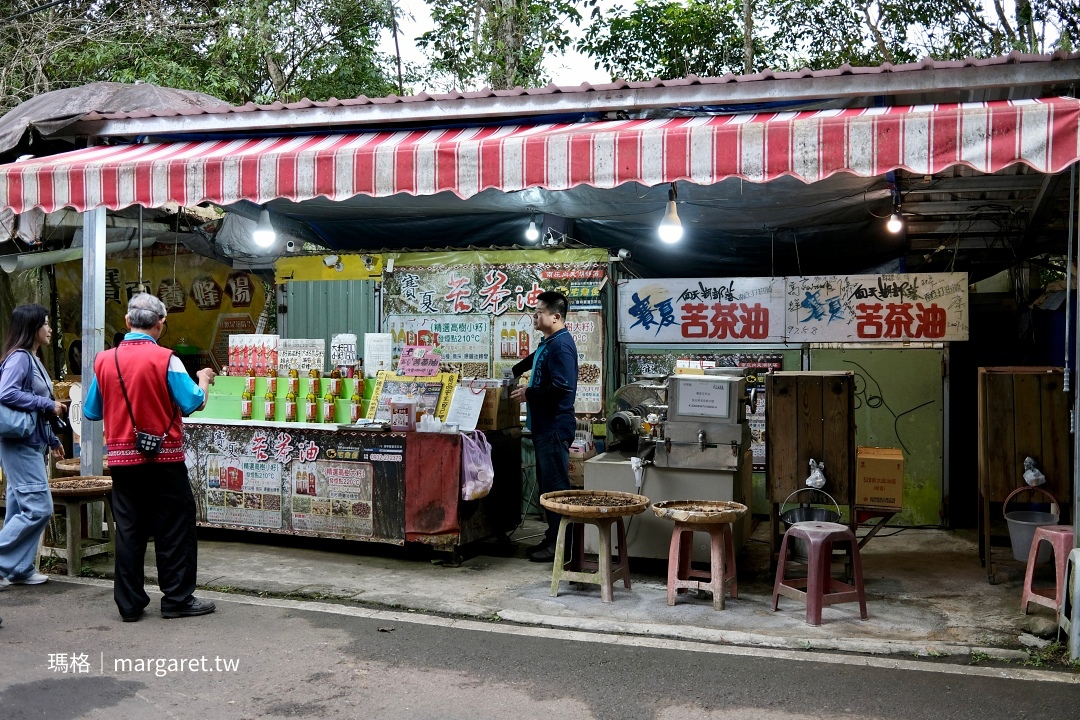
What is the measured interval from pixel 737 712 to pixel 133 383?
13.0 ft

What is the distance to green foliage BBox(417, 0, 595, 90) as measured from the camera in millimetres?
15250

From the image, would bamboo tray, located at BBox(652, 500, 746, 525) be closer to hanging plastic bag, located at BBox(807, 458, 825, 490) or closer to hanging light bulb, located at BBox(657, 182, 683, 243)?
hanging plastic bag, located at BBox(807, 458, 825, 490)

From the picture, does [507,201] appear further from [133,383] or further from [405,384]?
[133,383]

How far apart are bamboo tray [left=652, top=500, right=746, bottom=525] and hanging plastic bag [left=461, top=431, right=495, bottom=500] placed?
1.47m

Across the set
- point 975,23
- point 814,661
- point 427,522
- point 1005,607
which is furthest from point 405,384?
point 975,23

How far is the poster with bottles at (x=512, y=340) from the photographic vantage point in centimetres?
926

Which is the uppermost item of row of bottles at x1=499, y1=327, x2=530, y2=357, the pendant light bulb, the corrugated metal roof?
the corrugated metal roof

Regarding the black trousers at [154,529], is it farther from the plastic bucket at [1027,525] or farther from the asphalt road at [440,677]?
the plastic bucket at [1027,525]

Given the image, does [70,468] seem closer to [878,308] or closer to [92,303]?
[92,303]

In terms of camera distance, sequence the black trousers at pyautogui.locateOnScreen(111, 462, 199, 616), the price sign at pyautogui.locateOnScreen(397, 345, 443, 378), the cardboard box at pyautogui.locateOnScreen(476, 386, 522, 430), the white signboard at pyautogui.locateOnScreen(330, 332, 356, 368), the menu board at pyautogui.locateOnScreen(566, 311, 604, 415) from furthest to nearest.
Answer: the menu board at pyautogui.locateOnScreen(566, 311, 604, 415)
the white signboard at pyautogui.locateOnScreen(330, 332, 356, 368)
the price sign at pyautogui.locateOnScreen(397, 345, 443, 378)
the cardboard box at pyautogui.locateOnScreen(476, 386, 522, 430)
the black trousers at pyautogui.locateOnScreen(111, 462, 199, 616)

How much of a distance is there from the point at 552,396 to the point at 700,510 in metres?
1.60

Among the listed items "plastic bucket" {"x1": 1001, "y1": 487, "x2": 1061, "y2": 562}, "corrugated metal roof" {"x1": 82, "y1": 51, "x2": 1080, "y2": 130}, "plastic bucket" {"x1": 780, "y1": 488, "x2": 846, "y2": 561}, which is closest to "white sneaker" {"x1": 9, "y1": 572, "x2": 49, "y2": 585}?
"corrugated metal roof" {"x1": 82, "y1": 51, "x2": 1080, "y2": 130}

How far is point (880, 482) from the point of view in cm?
703

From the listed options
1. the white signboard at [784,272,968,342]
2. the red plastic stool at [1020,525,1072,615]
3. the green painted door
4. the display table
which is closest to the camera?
the red plastic stool at [1020,525,1072,615]
